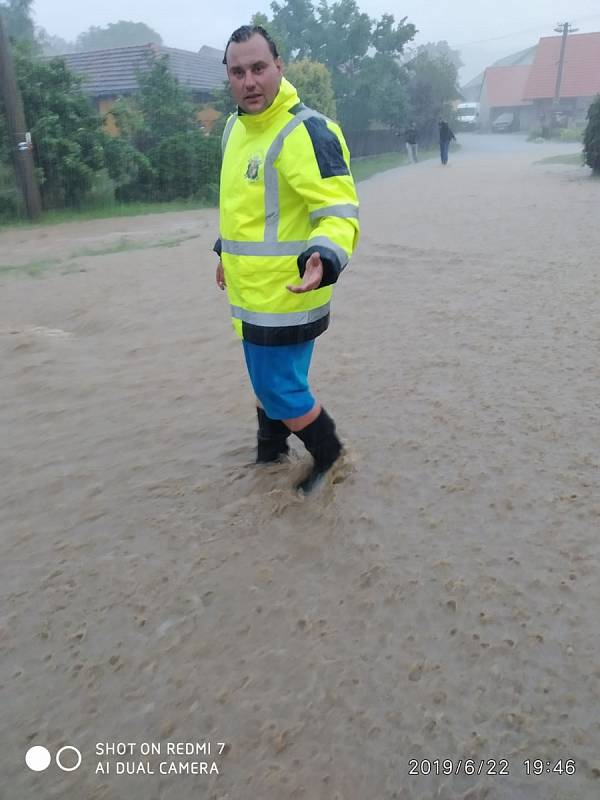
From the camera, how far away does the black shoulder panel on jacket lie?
251cm

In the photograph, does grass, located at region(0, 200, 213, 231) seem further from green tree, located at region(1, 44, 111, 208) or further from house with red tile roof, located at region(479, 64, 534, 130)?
house with red tile roof, located at region(479, 64, 534, 130)

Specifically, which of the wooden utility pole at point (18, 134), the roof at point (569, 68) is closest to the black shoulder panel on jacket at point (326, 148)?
the wooden utility pole at point (18, 134)

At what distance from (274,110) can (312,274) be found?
661 mm

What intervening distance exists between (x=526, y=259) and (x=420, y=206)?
234 inches

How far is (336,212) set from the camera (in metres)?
2.50

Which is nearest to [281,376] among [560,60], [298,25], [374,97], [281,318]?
[281,318]

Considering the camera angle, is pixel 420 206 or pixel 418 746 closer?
pixel 418 746

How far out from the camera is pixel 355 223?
257cm

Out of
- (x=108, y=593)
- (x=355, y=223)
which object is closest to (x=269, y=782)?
(x=108, y=593)

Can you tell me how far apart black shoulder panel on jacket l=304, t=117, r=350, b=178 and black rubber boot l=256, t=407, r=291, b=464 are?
1.13m

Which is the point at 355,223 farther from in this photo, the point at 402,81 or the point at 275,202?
the point at 402,81

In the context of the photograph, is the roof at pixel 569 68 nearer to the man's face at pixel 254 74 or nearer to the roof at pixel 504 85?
the roof at pixel 504 85

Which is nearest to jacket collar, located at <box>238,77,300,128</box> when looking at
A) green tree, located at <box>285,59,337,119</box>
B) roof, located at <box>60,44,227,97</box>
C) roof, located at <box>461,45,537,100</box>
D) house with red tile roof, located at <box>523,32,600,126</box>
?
green tree, located at <box>285,59,337,119</box>
